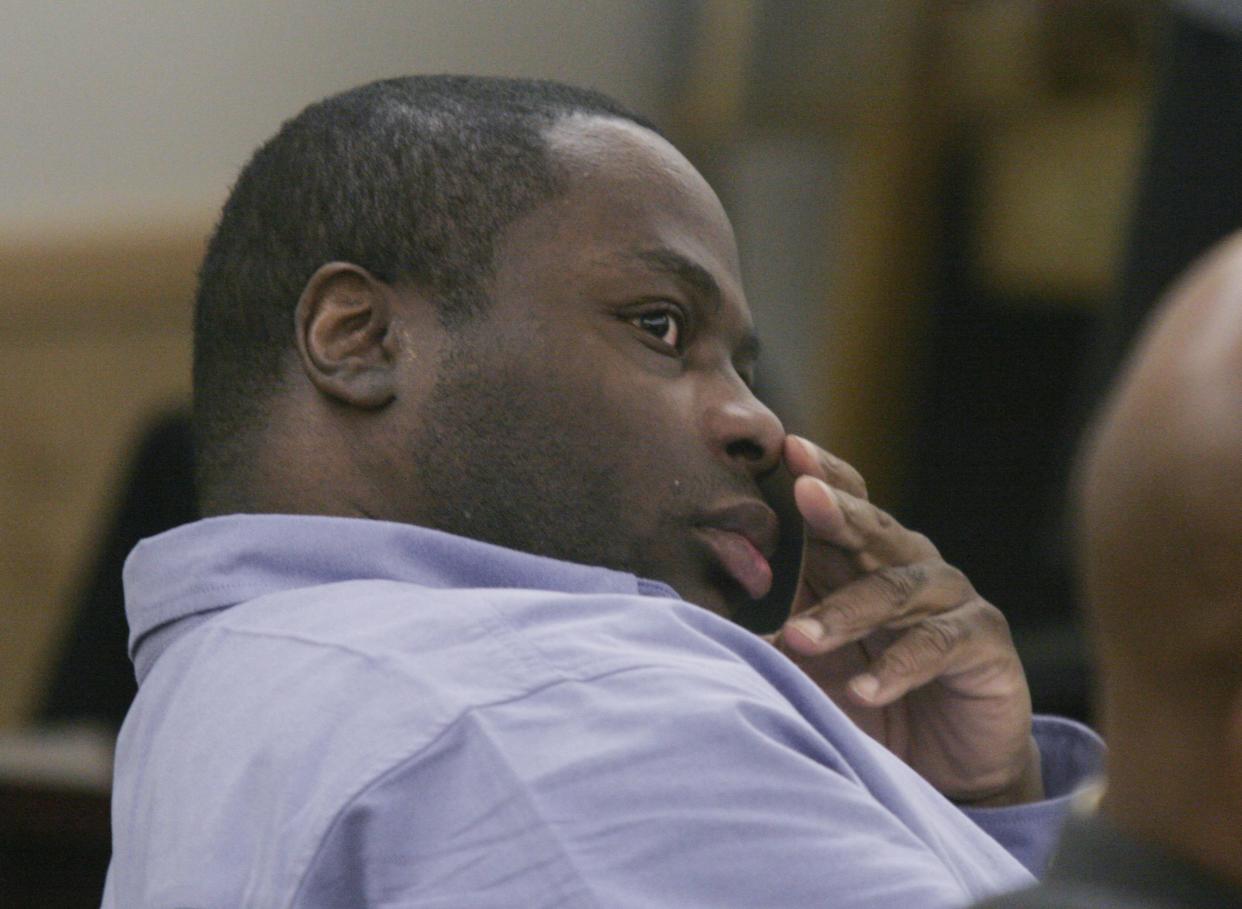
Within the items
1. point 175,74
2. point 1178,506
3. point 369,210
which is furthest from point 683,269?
point 175,74

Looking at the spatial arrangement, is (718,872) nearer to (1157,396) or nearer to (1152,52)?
(1157,396)

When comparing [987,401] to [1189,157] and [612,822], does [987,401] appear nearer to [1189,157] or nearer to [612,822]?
[1189,157]

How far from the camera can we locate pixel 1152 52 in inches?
164

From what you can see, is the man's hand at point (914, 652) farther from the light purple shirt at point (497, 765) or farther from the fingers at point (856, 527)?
the light purple shirt at point (497, 765)

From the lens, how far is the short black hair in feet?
4.61

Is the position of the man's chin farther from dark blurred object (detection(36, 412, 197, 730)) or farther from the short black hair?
dark blurred object (detection(36, 412, 197, 730))

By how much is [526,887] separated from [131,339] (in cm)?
312

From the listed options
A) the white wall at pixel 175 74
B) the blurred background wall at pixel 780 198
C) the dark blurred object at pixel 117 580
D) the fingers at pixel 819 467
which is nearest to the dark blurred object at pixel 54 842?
the dark blurred object at pixel 117 580

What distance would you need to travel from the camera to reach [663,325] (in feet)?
4.61

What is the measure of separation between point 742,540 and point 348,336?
312 mm

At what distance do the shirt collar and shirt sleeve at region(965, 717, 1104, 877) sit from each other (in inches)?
13.6

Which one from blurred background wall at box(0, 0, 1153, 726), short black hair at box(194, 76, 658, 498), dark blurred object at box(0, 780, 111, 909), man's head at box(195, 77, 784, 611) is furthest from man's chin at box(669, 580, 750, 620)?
blurred background wall at box(0, 0, 1153, 726)

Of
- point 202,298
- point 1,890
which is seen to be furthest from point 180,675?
point 1,890

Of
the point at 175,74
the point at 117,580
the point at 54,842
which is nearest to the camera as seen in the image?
the point at 54,842
